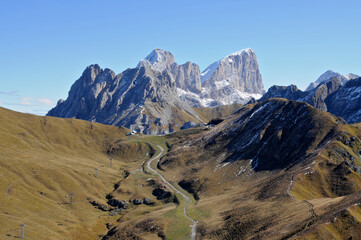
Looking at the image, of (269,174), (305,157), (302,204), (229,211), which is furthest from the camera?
(269,174)

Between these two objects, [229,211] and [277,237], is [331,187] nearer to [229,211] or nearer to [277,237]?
[229,211]

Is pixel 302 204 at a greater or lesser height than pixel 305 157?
lesser

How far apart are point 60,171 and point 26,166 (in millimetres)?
18147

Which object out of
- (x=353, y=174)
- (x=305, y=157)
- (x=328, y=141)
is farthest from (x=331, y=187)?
(x=328, y=141)

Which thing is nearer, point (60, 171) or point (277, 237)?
point (277, 237)

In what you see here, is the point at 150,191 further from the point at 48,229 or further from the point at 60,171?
the point at 48,229

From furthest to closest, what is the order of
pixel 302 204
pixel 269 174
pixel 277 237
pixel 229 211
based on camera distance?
pixel 269 174 < pixel 229 211 < pixel 302 204 < pixel 277 237

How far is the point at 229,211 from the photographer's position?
130 m

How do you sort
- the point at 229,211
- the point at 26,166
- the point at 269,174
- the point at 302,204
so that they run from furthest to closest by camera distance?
1. the point at 26,166
2. the point at 269,174
3. the point at 229,211
4. the point at 302,204

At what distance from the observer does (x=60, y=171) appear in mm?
196000

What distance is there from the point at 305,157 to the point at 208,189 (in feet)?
167

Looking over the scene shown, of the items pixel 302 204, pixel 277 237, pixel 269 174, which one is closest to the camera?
pixel 277 237

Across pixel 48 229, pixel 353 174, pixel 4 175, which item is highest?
pixel 4 175

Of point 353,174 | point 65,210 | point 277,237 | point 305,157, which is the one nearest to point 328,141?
point 305,157
